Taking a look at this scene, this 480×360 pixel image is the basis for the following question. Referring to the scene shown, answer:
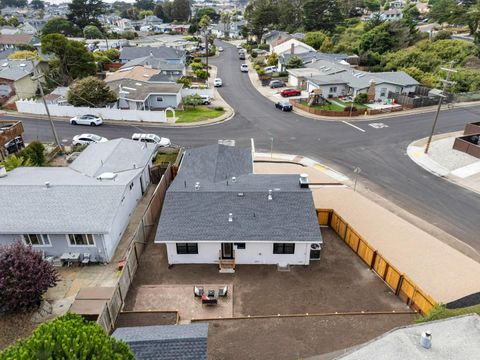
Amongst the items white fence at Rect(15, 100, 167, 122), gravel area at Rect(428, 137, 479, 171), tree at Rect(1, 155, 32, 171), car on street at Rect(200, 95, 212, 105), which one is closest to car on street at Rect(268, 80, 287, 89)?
car on street at Rect(200, 95, 212, 105)

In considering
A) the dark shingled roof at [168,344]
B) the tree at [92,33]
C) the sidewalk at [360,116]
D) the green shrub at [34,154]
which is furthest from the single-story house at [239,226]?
the tree at [92,33]

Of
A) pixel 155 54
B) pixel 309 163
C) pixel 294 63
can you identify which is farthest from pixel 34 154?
pixel 294 63

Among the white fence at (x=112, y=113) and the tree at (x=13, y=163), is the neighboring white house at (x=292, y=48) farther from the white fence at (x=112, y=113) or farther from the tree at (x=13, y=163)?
the tree at (x=13, y=163)

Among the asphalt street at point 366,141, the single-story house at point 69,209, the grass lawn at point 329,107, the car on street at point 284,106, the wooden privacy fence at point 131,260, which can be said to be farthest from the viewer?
the grass lawn at point 329,107

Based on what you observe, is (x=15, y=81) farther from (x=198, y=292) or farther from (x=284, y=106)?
(x=198, y=292)

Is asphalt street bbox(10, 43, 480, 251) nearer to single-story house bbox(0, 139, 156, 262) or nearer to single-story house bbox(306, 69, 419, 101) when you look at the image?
single-story house bbox(306, 69, 419, 101)
